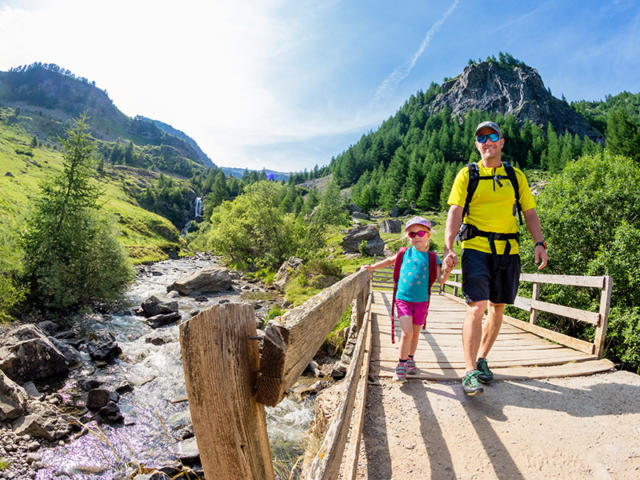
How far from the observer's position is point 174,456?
6.91 meters

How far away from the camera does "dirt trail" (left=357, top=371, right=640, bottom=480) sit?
257 cm

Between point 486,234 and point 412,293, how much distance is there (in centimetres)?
116

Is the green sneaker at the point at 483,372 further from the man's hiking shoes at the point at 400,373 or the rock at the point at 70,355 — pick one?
the rock at the point at 70,355

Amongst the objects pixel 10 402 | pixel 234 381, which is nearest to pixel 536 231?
pixel 234 381

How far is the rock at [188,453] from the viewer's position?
21.8 feet

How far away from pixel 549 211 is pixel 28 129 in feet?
798

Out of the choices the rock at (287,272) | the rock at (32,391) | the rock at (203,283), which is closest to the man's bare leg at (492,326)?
the rock at (32,391)

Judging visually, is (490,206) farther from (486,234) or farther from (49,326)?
(49,326)

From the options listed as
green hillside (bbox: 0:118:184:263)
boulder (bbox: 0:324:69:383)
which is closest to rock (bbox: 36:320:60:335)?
boulder (bbox: 0:324:69:383)

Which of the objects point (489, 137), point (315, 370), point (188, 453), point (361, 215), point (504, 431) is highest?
point (361, 215)

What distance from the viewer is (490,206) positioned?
3.74 metres

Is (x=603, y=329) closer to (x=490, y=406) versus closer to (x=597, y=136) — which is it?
(x=490, y=406)

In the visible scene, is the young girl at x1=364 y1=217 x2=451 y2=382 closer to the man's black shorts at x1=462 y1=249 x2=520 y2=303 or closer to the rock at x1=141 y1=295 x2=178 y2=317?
the man's black shorts at x1=462 y1=249 x2=520 y2=303

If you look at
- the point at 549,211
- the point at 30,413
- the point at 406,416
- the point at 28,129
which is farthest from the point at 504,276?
the point at 28,129
